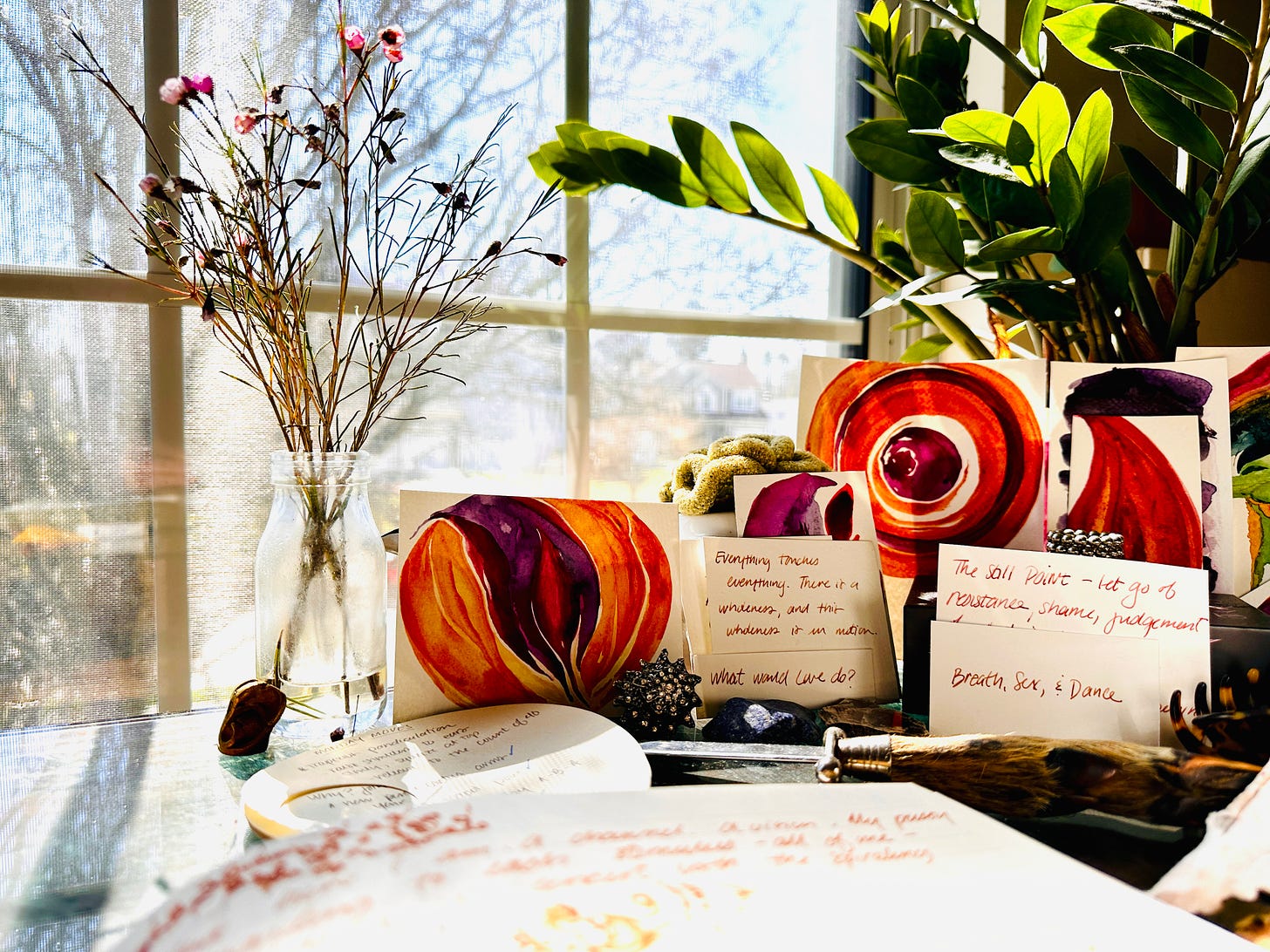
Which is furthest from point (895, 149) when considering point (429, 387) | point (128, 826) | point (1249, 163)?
point (128, 826)

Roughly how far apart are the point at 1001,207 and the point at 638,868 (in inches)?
24.3

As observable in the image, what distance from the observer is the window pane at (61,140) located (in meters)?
0.83

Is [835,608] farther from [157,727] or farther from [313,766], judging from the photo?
[157,727]

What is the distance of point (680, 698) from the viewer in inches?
21.9

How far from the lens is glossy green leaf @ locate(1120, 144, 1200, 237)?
2.20ft

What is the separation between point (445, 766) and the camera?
49cm

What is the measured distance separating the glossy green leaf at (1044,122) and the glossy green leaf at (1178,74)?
0.05 meters

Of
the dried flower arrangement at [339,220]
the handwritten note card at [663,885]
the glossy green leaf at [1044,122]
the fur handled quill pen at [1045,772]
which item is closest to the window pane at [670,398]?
the dried flower arrangement at [339,220]

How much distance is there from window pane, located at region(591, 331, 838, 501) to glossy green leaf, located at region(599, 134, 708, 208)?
1.05 ft

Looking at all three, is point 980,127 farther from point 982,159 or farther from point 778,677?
point 778,677

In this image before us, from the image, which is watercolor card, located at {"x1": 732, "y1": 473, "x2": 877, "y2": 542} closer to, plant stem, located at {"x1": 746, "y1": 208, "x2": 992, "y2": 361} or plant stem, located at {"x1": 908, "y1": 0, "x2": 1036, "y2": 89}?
plant stem, located at {"x1": 746, "y1": 208, "x2": 992, "y2": 361}

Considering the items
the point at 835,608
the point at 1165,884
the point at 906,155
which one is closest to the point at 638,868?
the point at 1165,884

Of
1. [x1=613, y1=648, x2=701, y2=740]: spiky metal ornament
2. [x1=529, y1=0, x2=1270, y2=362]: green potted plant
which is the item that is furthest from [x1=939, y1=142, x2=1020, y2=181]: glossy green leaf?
[x1=613, y1=648, x2=701, y2=740]: spiky metal ornament

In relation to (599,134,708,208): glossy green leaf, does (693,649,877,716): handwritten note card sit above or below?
below
